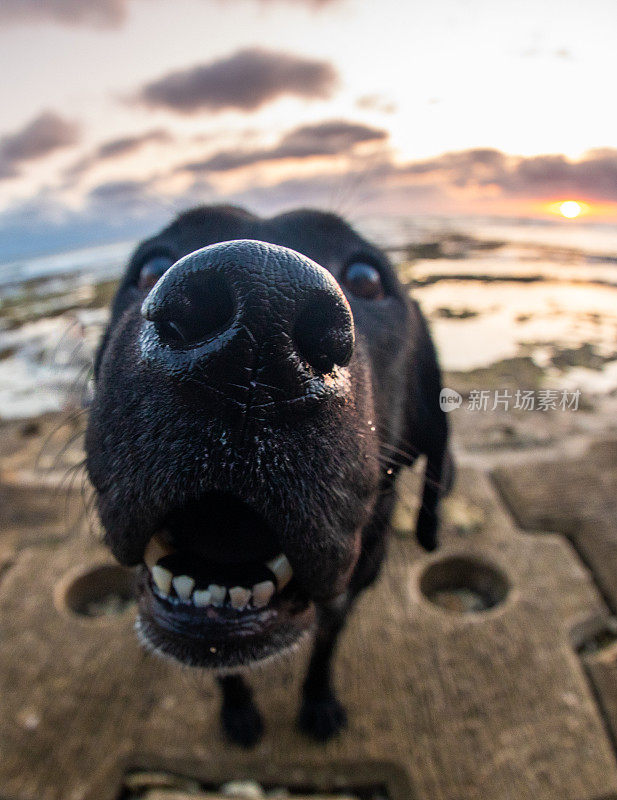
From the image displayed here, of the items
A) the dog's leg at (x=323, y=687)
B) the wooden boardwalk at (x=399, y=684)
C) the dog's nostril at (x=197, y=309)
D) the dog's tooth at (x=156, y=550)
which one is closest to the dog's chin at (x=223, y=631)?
the dog's tooth at (x=156, y=550)

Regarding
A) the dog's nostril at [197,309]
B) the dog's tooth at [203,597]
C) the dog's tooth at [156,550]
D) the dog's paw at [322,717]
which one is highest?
the dog's nostril at [197,309]

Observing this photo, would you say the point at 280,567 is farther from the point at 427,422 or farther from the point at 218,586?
the point at 427,422

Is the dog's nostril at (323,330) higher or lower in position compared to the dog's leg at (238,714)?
higher

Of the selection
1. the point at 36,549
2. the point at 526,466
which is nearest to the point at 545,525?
the point at 526,466

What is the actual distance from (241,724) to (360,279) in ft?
7.42

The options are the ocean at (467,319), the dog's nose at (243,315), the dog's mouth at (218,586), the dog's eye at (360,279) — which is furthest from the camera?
the ocean at (467,319)

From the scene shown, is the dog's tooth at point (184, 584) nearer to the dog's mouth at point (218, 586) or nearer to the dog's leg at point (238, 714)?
the dog's mouth at point (218, 586)

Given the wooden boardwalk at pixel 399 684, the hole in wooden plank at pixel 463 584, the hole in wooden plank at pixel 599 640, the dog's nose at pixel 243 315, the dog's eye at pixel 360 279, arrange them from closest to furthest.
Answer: the dog's nose at pixel 243 315 < the dog's eye at pixel 360 279 < the wooden boardwalk at pixel 399 684 < the hole in wooden plank at pixel 599 640 < the hole in wooden plank at pixel 463 584

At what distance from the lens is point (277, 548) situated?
5.25 feet

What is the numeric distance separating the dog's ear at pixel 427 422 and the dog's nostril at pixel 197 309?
5.28 feet

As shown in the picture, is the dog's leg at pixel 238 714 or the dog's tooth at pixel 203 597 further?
the dog's leg at pixel 238 714

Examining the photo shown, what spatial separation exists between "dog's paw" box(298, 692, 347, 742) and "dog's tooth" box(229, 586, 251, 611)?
1325mm

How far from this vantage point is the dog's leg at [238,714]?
8.23 ft

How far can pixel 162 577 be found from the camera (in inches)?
64.1
